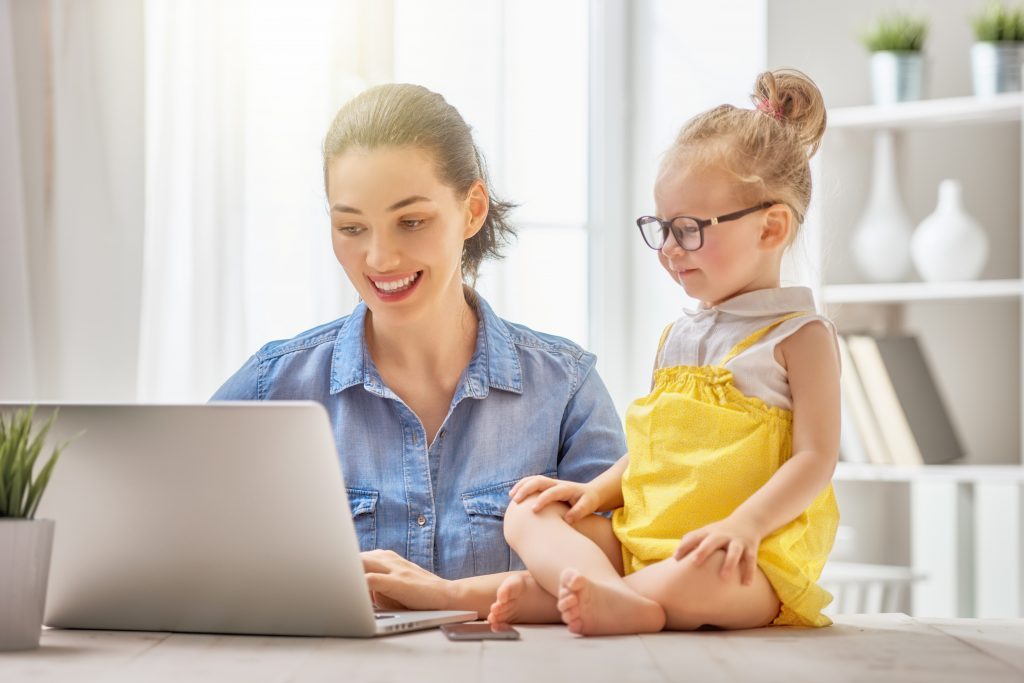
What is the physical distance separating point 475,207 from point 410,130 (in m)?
0.16

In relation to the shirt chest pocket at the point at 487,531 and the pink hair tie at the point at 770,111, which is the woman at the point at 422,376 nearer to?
the shirt chest pocket at the point at 487,531

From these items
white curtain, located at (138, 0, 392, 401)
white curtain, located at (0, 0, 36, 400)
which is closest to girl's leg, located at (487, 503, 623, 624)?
white curtain, located at (0, 0, 36, 400)

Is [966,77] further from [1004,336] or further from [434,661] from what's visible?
[434,661]

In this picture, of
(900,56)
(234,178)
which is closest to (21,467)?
(234,178)

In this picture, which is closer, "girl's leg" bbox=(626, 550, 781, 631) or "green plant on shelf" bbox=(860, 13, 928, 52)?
"girl's leg" bbox=(626, 550, 781, 631)

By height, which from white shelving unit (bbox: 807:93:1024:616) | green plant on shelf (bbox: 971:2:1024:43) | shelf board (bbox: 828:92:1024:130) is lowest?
white shelving unit (bbox: 807:93:1024:616)

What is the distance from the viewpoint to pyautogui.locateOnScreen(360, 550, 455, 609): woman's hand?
4.34ft

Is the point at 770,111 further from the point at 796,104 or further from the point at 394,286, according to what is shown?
the point at 394,286

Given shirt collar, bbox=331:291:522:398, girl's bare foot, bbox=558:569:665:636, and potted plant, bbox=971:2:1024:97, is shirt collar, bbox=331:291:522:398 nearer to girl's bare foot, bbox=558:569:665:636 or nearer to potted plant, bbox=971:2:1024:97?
girl's bare foot, bbox=558:569:665:636

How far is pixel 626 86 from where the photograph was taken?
3.61m

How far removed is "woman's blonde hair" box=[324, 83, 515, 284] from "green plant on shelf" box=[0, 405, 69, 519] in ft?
2.17

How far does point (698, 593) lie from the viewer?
118 centimetres

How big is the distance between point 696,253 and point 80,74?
4.97 feet

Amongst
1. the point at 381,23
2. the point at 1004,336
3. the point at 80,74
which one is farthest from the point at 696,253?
the point at 1004,336
